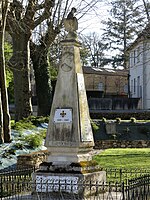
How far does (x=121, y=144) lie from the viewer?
96.9ft

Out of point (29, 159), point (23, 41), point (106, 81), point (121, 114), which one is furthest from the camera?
point (106, 81)

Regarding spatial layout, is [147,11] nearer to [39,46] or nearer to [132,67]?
[39,46]

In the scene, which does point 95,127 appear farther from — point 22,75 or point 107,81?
point 107,81

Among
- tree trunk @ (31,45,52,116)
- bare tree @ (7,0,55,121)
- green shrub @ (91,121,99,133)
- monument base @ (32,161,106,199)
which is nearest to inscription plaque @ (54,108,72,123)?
monument base @ (32,161,106,199)

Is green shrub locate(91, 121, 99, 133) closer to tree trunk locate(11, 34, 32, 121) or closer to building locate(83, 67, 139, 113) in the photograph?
tree trunk locate(11, 34, 32, 121)

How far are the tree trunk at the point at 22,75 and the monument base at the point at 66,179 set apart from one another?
534 inches

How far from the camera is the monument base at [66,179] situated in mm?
10672

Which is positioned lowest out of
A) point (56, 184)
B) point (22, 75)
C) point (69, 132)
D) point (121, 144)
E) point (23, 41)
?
point (121, 144)

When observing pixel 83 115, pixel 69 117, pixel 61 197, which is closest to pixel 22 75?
pixel 83 115

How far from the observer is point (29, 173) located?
12.8 m

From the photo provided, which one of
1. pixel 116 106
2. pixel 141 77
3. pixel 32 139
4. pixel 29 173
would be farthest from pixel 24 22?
pixel 141 77

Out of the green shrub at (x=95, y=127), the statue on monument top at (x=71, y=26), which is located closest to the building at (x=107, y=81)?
the green shrub at (x=95, y=127)

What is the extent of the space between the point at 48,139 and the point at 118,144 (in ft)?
61.1

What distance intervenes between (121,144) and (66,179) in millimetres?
18947
